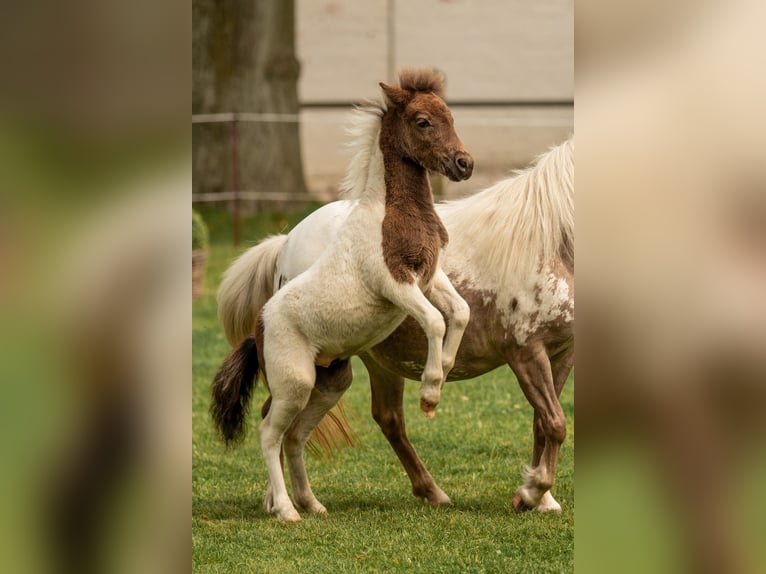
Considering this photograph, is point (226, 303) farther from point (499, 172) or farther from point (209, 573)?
point (499, 172)

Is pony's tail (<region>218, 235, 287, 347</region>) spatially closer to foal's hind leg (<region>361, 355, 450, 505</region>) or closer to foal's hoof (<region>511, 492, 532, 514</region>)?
foal's hind leg (<region>361, 355, 450, 505</region>)

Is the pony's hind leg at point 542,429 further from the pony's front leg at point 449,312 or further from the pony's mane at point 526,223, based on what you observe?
the pony's front leg at point 449,312

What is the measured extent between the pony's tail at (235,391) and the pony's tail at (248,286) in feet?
1.78

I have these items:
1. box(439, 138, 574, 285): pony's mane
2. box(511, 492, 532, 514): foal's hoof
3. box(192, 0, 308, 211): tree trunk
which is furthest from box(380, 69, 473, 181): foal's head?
box(192, 0, 308, 211): tree trunk

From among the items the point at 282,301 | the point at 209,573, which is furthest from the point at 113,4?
the point at 282,301

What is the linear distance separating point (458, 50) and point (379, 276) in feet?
51.2

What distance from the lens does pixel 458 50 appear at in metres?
19.0

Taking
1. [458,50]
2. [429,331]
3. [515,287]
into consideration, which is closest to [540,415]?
[515,287]

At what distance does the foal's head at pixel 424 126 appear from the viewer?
4.00 m

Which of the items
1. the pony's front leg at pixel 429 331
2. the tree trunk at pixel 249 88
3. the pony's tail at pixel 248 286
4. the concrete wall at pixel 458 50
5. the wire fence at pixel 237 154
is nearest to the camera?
the pony's front leg at pixel 429 331

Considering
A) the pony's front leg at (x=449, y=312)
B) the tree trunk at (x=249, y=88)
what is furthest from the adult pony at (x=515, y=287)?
the tree trunk at (x=249, y=88)

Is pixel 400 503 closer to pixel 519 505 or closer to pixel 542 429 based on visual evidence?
pixel 519 505

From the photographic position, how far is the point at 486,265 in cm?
477

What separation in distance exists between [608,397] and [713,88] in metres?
0.35
